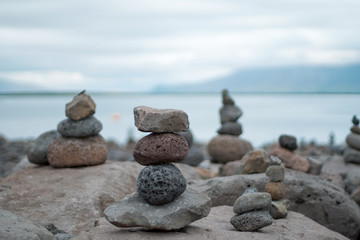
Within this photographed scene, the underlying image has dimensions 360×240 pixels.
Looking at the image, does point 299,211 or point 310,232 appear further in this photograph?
point 299,211

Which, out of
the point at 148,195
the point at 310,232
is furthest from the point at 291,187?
the point at 148,195

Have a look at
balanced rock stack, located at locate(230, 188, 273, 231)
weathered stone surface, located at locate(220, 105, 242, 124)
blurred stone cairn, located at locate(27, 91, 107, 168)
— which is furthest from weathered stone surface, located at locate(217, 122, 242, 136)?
balanced rock stack, located at locate(230, 188, 273, 231)

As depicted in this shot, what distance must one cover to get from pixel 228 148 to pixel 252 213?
23.4ft

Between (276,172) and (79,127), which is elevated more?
(79,127)

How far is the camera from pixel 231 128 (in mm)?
14727

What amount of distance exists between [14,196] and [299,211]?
5.77 meters

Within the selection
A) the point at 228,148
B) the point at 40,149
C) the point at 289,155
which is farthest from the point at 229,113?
the point at 40,149

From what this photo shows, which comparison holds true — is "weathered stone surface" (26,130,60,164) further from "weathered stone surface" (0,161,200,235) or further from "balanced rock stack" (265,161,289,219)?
"balanced rock stack" (265,161,289,219)

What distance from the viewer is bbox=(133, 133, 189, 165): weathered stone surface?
6.65m

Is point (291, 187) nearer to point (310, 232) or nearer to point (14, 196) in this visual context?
point (310, 232)

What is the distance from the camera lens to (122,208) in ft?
21.6

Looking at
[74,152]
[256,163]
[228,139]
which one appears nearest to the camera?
[256,163]

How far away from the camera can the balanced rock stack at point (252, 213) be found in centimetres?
712

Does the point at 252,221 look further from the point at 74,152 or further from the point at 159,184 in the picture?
the point at 74,152
